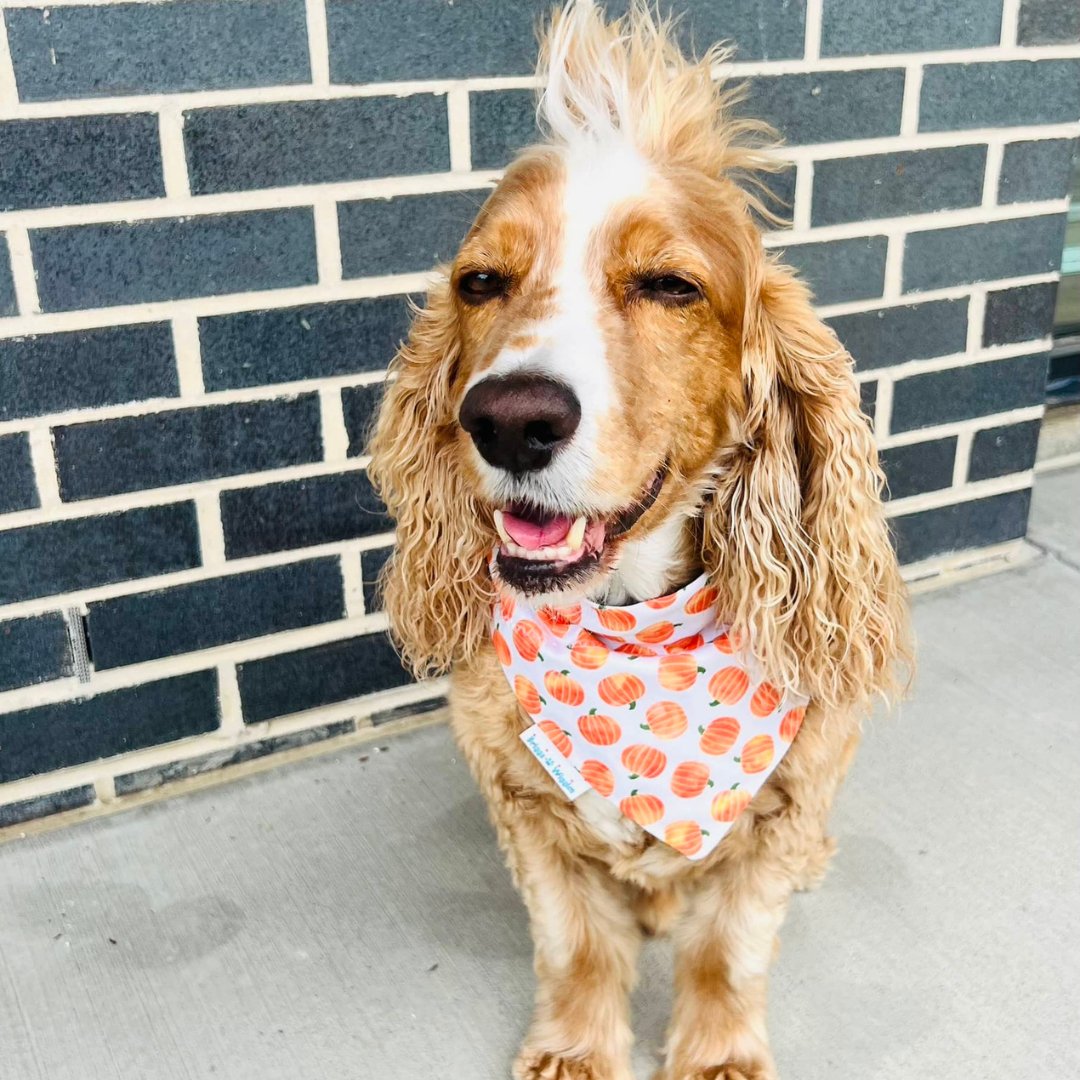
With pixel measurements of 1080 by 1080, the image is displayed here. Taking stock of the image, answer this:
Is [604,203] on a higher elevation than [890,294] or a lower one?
higher

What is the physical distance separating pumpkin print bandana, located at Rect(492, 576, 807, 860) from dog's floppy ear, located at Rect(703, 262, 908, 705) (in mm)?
73

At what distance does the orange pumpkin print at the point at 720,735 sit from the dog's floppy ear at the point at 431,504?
459mm

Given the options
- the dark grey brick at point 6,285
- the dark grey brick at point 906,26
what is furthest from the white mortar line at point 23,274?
the dark grey brick at point 906,26

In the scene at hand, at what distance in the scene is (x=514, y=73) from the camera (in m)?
2.64

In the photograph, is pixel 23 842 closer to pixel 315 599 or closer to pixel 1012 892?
pixel 315 599

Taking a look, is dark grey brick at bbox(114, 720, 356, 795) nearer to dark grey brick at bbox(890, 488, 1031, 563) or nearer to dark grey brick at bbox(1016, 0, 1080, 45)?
dark grey brick at bbox(890, 488, 1031, 563)

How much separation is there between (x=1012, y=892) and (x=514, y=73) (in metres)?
1.98

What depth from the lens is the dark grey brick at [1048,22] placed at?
3184 mm

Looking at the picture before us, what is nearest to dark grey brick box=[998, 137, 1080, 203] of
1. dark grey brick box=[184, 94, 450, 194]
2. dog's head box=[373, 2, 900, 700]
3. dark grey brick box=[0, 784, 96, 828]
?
dog's head box=[373, 2, 900, 700]

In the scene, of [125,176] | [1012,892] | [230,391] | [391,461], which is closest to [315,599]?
[230,391]

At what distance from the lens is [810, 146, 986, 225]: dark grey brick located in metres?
3.09

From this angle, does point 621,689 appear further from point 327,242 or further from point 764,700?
point 327,242

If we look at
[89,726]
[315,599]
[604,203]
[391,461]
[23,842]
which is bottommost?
[23,842]

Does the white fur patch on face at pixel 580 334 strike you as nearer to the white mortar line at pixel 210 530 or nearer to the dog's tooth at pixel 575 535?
the dog's tooth at pixel 575 535
